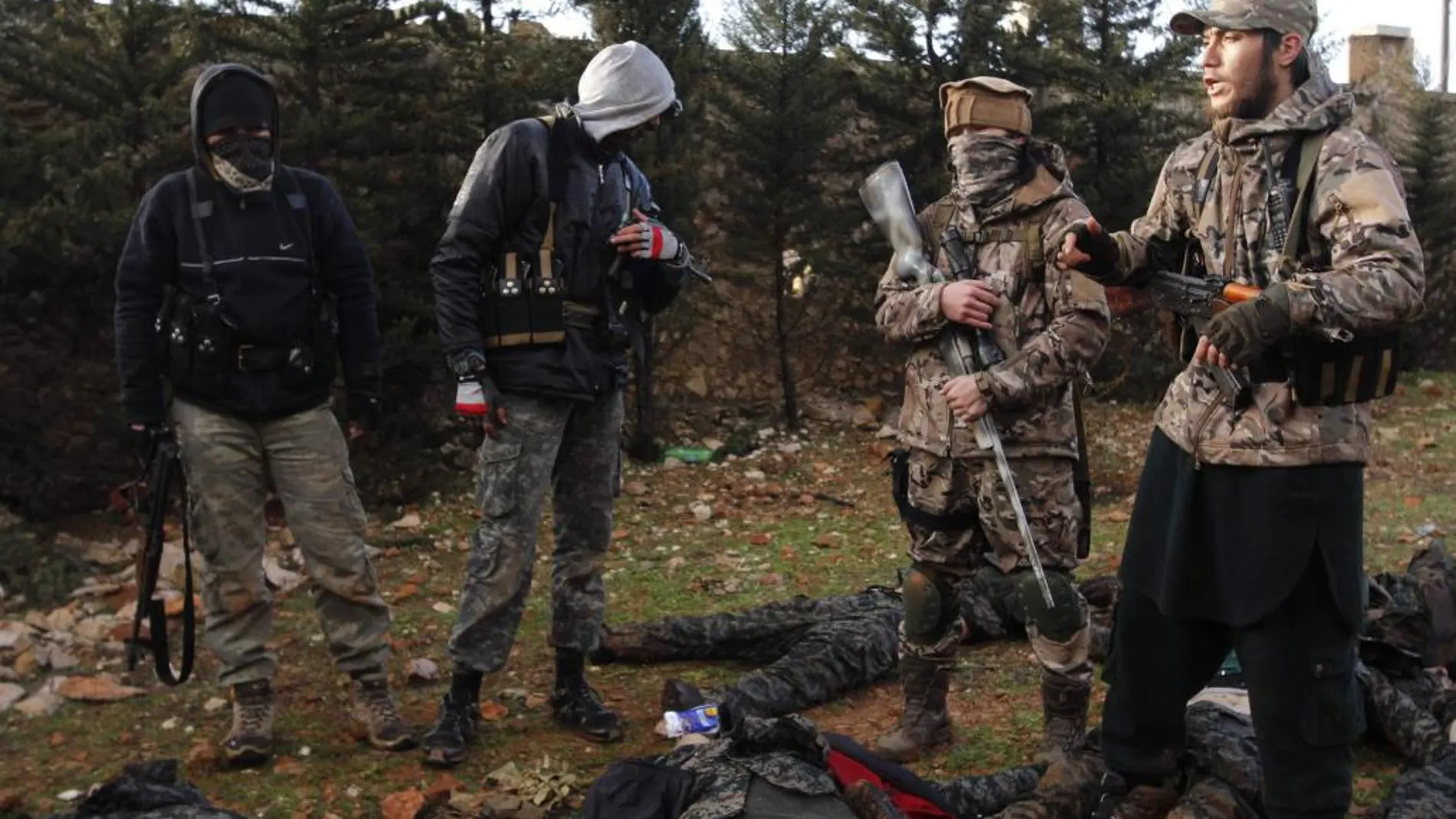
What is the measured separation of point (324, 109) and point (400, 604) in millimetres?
3263

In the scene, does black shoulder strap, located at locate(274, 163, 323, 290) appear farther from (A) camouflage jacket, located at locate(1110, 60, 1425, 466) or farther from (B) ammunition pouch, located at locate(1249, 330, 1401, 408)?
(B) ammunition pouch, located at locate(1249, 330, 1401, 408)

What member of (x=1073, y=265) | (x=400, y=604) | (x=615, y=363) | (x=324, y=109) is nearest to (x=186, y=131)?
(x=324, y=109)

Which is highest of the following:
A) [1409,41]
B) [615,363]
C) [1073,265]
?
[1409,41]

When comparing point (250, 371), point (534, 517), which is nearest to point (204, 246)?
point (250, 371)

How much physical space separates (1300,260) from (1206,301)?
238 millimetres

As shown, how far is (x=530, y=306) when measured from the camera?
421 cm

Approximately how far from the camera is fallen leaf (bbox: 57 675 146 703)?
494 cm

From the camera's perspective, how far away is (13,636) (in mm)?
5527

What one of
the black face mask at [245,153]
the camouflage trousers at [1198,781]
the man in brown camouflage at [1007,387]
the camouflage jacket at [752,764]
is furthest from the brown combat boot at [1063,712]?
the black face mask at [245,153]

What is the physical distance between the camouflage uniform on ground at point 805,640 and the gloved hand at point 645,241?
1469 millimetres

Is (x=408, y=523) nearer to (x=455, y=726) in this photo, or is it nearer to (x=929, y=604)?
(x=455, y=726)

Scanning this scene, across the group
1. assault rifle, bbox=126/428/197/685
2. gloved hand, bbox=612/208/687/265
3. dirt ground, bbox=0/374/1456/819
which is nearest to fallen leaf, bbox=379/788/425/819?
dirt ground, bbox=0/374/1456/819

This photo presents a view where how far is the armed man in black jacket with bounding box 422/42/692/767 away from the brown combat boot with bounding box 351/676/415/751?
5.7 inches

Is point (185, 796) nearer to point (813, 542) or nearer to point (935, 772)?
point (935, 772)
